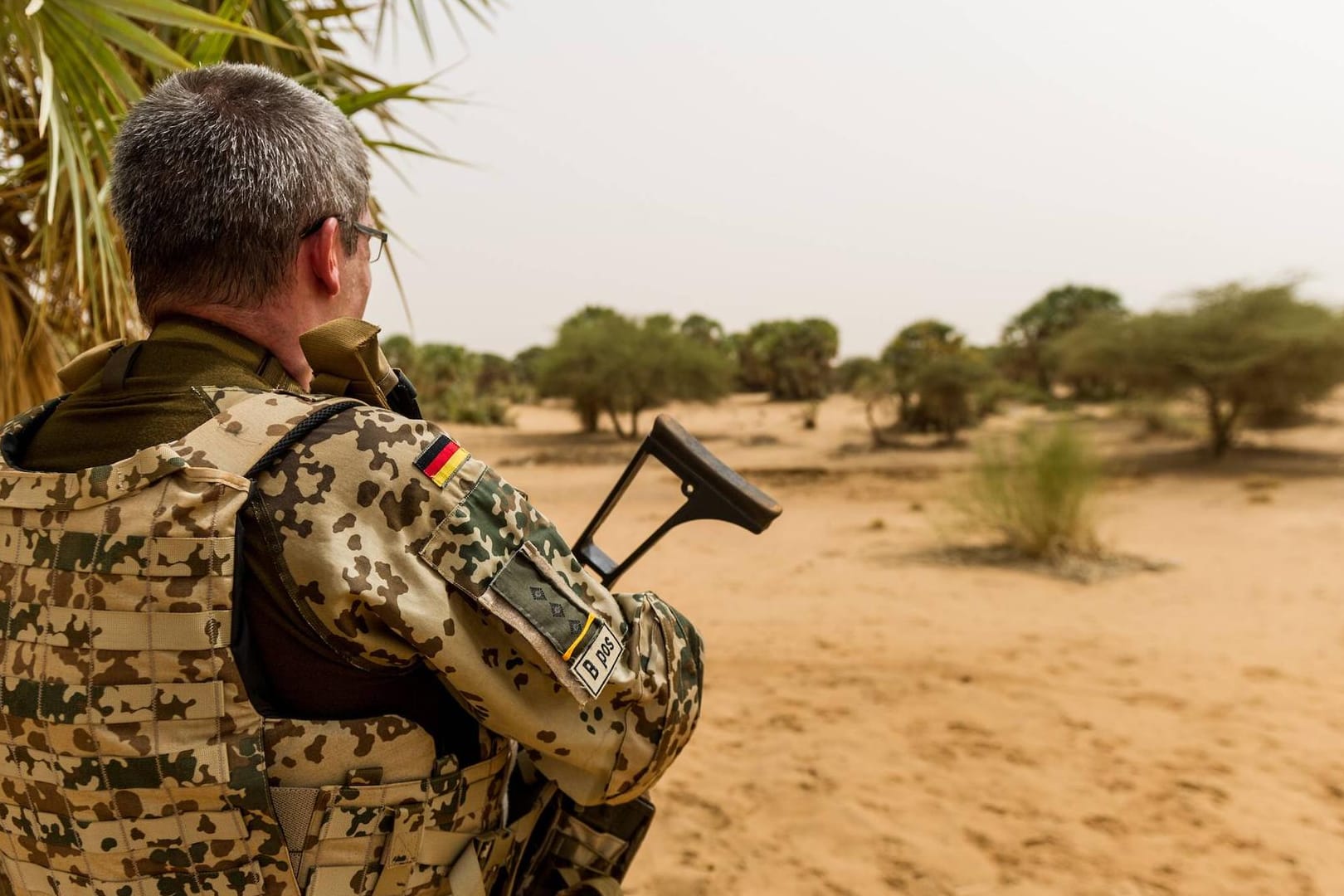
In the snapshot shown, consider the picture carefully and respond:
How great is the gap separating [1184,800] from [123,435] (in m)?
3.63

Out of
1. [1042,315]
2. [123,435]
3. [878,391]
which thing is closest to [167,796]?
[123,435]

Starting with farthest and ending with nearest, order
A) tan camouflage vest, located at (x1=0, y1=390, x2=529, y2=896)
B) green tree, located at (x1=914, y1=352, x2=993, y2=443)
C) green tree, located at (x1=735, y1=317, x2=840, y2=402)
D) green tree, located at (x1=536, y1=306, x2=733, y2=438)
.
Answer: green tree, located at (x1=735, y1=317, x2=840, y2=402) → green tree, located at (x1=536, y1=306, x2=733, y2=438) → green tree, located at (x1=914, y1=352, x2=993, y2=443) → tan camouflage vest, located at (x1=0, y1=390, x2=529, y2=896)

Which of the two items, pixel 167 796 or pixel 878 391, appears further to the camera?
pixel 878 391

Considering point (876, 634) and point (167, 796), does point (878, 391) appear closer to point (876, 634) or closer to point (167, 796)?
point (876, 634)

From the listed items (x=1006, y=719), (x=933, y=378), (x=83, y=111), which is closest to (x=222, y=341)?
(x=83, y=111)

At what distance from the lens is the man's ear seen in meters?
1.15

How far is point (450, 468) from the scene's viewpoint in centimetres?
103

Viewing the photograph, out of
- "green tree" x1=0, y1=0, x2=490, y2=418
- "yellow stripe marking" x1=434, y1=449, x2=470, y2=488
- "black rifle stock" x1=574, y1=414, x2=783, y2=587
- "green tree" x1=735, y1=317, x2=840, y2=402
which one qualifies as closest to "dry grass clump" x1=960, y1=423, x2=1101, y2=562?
"green tree" x1=0, y1=0, x2=490, y2=418

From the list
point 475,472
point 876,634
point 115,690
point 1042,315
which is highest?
point 1042,315

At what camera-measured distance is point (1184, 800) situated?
3.32 meters

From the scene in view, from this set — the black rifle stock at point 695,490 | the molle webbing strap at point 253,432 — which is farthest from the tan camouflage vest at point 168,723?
the black rifle stock at point 695,490

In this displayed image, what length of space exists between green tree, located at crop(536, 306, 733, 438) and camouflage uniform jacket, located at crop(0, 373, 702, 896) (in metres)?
19.4

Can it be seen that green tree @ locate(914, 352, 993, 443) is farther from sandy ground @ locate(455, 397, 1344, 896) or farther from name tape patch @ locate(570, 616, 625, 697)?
name tape patch @ locate(570, 616, 625, 697)

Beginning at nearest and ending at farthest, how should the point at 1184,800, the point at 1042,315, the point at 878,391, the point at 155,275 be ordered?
the point at 155,275, the point at 1184,800, the point at 878,391, the point at 1042,315
